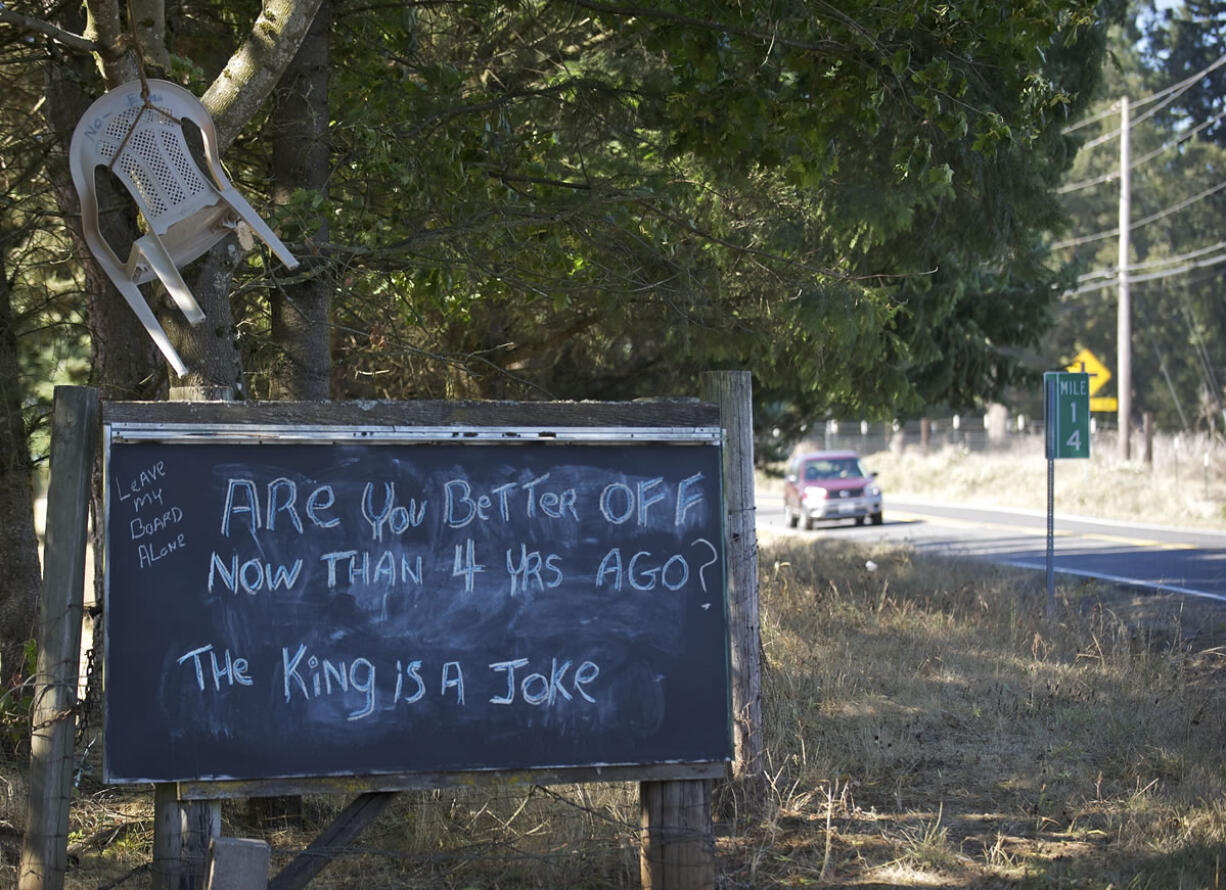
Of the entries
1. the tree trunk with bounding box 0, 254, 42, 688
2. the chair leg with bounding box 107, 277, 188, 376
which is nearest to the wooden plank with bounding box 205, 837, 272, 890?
the chair leg with bounding box 107, 277, 188, 376

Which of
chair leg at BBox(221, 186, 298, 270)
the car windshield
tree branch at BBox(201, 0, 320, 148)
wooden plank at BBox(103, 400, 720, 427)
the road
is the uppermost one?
tree branch at BBox(201, 0, 320, 148)

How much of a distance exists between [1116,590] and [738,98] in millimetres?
9620

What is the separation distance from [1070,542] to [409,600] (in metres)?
18.6

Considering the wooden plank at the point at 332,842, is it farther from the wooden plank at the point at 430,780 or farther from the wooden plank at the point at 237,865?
the wooden plank at the point at 237,865

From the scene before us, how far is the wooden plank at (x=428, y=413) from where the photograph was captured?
4074 mm

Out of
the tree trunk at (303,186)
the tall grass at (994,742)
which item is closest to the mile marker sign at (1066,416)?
the tall grass at (994,742)

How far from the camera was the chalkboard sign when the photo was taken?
4.06m

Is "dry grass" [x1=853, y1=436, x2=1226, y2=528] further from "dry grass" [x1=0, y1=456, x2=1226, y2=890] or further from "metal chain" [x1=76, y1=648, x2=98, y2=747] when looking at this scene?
"metal chain" [x1=76, y1=648, x2=98, y2=747]

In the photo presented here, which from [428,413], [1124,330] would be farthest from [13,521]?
[1124,330]

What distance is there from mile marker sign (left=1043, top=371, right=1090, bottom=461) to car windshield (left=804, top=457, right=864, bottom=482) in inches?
576

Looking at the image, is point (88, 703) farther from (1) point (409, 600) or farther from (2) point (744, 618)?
(2) point (744, 618)

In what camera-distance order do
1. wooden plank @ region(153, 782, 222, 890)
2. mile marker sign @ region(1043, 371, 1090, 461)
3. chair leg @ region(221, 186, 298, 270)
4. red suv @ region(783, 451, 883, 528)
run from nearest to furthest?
wooden plank @ region(153, 782, 222, 890)
chair leg @ region(221, 186, 298, 270)
mile marker sign @ region(1043, 371, 1090, 461)
red suv @ region(783, 451, 883, 528)

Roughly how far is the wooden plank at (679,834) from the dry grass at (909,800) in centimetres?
39

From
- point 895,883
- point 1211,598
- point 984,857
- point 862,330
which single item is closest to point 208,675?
point 895,883
